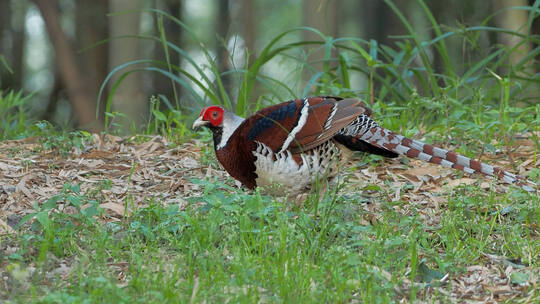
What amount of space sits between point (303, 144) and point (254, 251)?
3.35 ft

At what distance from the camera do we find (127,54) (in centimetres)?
864

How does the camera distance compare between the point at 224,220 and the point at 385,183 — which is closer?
the point at 224,220

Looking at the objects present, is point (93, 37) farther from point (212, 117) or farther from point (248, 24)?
point (212, 117)

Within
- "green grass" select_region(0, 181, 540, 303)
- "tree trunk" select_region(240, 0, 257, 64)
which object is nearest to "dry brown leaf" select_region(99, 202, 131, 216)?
"green grass" select_region(0, 181, 540, 303)

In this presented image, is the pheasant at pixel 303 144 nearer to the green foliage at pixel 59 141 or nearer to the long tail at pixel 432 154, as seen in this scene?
the long tail at pixel 432 154

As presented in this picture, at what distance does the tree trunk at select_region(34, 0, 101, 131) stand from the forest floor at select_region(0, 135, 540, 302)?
482 centimetres

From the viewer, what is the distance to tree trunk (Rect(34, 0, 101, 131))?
34.1 ft

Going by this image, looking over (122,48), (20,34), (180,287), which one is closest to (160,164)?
(180,287)

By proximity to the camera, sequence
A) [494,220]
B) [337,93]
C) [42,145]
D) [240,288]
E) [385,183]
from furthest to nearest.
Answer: [337,93] < [42,145] < [385,183] < [494,220] < [240,288]

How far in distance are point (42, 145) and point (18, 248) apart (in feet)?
6.80

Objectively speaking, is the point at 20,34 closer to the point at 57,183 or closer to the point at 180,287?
the point at 57,183

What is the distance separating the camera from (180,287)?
2.70 meters

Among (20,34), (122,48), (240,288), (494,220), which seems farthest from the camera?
(20,34)

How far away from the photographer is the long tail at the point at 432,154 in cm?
393
